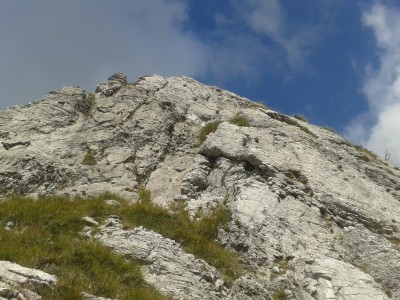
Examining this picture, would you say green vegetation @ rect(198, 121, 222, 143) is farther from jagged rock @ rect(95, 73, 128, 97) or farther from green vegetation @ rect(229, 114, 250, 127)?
jagged rock @ rect(95, 73, 128, 97)

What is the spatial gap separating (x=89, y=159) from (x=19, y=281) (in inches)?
519

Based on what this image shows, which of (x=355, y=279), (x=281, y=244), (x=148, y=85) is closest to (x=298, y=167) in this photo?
(x=281, y=244)

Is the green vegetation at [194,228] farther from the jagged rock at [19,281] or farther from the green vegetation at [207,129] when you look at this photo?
the green vegetation at [207,129]

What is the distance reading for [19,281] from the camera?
10305mm

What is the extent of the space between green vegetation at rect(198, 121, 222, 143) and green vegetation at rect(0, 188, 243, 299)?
20.0ft

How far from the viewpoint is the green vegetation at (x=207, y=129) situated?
85.7ft

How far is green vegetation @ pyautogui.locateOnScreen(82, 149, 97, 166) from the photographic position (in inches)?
904

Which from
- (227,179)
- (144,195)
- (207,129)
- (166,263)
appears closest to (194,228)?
(166,263)

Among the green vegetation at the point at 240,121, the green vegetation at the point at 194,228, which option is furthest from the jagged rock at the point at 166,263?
the green vegetation at the point at 240,121

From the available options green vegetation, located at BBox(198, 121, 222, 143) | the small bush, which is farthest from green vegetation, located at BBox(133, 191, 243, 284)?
green vegetation, located at BBox(198, 121, 222, 143)

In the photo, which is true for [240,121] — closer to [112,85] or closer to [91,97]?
[112,85]

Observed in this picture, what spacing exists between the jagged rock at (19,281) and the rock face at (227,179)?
3869 millimetres

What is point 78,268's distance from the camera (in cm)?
1305

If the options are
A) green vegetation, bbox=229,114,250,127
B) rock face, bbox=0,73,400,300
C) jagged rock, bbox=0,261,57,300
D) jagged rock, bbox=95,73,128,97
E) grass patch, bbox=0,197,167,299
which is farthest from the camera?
jagged rock, bbox=95,73,128,97
